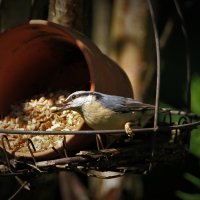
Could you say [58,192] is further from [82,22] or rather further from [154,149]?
[154,149]

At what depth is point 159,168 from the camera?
14.9ft

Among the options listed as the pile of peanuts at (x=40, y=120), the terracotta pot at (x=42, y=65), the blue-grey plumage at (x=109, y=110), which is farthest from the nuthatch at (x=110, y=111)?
the terracotta pot at (x=42, y=65)

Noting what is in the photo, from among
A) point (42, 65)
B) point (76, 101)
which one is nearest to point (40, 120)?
point (76, 101)

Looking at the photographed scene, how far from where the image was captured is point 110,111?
241 centimetres

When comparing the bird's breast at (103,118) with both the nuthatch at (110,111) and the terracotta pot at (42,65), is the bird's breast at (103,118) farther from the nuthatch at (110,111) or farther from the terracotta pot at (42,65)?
the terracotta pot at (42,65)

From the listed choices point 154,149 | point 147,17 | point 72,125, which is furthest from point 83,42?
point 147,17

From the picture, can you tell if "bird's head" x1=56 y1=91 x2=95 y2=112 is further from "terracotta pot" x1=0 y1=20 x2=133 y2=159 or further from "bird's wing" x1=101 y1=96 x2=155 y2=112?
"terracotta pot" x1=0 y1=20 x2=133 y2=159

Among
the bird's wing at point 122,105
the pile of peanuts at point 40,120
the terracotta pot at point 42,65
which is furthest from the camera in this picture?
the terracotta pot at point 42,65

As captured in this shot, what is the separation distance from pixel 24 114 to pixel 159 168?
1.96 m

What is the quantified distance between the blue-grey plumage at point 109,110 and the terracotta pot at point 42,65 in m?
0.22

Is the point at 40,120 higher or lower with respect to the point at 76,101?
lower

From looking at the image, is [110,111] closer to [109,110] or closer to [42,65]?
[109,110]

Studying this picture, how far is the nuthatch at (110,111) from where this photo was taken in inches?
94.7

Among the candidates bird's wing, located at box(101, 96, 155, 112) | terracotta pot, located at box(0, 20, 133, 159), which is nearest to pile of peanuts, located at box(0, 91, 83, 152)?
terracotta pot, located at box(0, 20, 133, 159)
